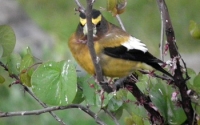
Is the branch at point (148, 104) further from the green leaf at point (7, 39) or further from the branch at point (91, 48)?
the green leaf at point (7, 39)

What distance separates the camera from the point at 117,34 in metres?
2.61

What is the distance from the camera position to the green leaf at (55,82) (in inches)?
70.5

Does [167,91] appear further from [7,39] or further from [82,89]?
[7,39]

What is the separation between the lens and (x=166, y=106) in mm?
1905

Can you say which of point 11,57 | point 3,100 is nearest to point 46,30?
point 3,100

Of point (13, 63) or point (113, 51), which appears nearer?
point (13, 63)

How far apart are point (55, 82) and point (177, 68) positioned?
0.41 metres

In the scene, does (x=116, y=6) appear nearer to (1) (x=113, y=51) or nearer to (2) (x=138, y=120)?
(2) (x=138, y=120)

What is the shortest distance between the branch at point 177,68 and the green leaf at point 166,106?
0.03 meters

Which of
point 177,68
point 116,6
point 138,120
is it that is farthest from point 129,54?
point 177,68

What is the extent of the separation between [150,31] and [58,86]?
500 cm

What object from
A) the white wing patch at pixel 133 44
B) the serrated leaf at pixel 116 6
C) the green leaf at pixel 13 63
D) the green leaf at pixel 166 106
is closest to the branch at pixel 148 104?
the green leaf at pixel 166 106

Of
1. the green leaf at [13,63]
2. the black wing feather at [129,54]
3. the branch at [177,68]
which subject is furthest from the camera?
the black wing feather at [129,54]

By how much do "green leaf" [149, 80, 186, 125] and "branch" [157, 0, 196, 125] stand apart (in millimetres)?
28
